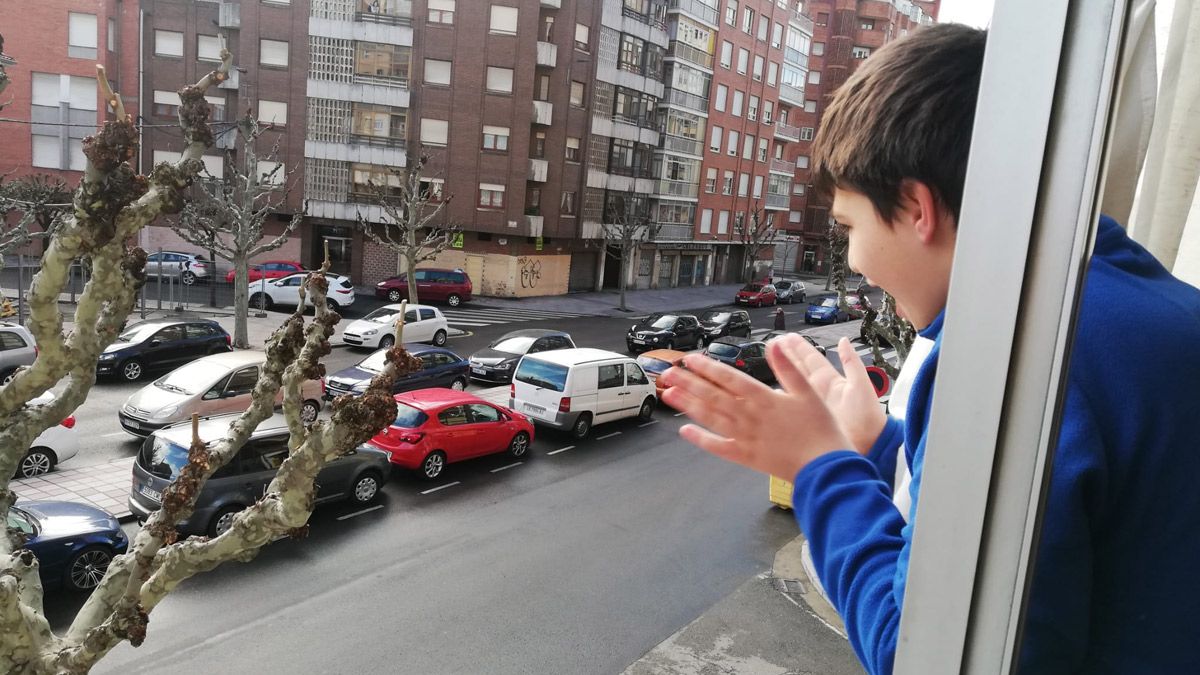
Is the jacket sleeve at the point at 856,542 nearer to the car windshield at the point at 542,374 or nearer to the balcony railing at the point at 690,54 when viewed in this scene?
the car windshield at the point at 542,374

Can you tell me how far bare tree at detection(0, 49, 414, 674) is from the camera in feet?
10.9

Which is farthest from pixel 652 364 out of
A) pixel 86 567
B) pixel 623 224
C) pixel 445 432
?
pixel 623 224

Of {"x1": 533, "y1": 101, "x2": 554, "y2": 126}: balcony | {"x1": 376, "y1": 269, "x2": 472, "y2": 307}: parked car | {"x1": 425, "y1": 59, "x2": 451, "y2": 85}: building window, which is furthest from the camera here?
{"x1": 533, "y1": 101, "x2": 554, "y2": 126}: balcony

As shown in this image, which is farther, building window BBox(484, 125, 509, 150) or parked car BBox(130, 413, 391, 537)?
building window BBox(484, 125, 509, 150)

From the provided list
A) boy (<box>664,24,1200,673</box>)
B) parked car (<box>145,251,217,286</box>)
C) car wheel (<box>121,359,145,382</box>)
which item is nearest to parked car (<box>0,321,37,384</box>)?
car wheel (<box>121,359,145,382</box>)

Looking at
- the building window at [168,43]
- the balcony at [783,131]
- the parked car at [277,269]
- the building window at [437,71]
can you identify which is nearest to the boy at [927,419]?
the parked car at [277,269]

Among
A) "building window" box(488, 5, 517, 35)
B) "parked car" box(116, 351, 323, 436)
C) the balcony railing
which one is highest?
the balcony railing

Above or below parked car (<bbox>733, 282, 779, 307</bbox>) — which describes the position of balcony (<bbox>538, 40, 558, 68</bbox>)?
above

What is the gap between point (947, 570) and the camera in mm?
883

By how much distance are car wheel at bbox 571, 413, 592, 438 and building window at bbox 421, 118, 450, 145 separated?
19.4m

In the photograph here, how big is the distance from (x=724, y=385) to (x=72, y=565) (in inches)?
343

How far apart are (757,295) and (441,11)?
53.5 feet

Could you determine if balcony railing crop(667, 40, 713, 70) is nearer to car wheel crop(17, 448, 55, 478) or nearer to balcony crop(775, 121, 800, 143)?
balcony crop(775, 121, 800, 143)

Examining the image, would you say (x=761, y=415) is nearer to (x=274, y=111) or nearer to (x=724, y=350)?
(x=724, y=350)
